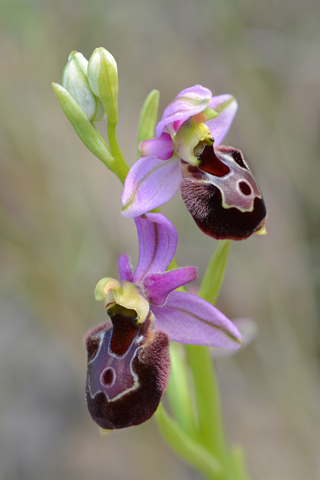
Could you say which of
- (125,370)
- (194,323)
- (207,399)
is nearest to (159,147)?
(194,323)

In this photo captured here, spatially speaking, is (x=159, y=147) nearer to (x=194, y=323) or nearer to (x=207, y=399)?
(x=194, y=323)

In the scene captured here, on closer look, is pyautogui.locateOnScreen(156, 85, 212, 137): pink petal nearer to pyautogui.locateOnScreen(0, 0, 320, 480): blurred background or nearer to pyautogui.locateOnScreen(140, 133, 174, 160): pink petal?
pyautogui.locateOnScreen(140, 133, 174, 160): pink petal

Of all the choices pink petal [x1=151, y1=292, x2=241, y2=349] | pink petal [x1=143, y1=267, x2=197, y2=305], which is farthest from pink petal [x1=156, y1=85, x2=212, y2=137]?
pink petal [x1=151, y1=292, x2=241, y2=349]

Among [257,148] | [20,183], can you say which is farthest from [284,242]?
[20,183]

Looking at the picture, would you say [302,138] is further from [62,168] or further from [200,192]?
[200,192]

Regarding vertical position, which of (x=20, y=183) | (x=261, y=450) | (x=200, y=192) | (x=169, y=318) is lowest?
(x=261, y=450)

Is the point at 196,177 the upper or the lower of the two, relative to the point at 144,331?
upper

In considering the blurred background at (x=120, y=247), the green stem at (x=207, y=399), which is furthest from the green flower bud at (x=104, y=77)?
the blurred background at (x=120, y=247)
